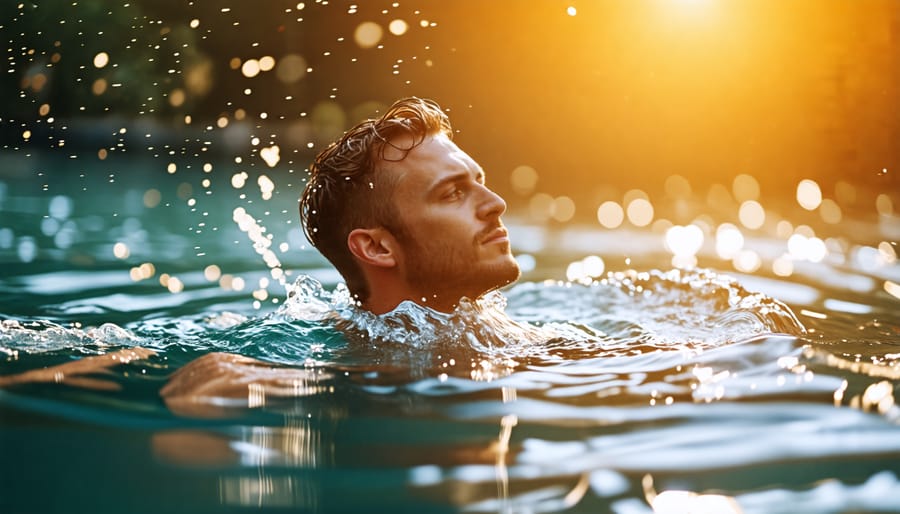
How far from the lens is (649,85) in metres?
18.2

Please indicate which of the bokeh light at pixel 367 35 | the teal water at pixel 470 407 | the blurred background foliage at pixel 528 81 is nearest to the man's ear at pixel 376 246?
the teal water at pixel 470 407

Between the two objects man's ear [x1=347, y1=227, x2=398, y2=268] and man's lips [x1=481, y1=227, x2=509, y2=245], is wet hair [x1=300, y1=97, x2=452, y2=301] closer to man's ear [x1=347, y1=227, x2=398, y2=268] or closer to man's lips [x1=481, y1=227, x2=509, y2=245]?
man's ear [x1=347, y1=227, x2=398, y2=268]

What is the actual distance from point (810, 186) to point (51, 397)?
1334cm

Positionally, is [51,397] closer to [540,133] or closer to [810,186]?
[810,186]

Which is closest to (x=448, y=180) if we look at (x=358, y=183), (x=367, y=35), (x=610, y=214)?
(x=358, y=183)

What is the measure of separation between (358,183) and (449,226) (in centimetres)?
51

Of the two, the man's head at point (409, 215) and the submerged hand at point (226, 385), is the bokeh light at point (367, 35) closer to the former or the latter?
the man's head at point (409, 215)

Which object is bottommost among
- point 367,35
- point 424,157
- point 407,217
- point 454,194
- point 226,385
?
point 226,385

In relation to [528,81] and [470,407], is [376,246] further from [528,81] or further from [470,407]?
[528,81]

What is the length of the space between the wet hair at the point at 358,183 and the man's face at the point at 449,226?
7 cm

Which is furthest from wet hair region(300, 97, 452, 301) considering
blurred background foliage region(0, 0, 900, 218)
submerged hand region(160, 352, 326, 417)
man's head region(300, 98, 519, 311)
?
blurred background foliage region(0, 0, 900, 218)

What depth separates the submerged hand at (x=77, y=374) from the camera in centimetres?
372

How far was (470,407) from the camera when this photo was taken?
3.45 metres

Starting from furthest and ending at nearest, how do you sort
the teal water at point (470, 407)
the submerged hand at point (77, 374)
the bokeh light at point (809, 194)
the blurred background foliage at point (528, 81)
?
the blurred background foliage at point (528, 81) → the bokeh light at point (809, 194) → the submerged hand at point (77, 374) → the teal water at point (470, 407)
